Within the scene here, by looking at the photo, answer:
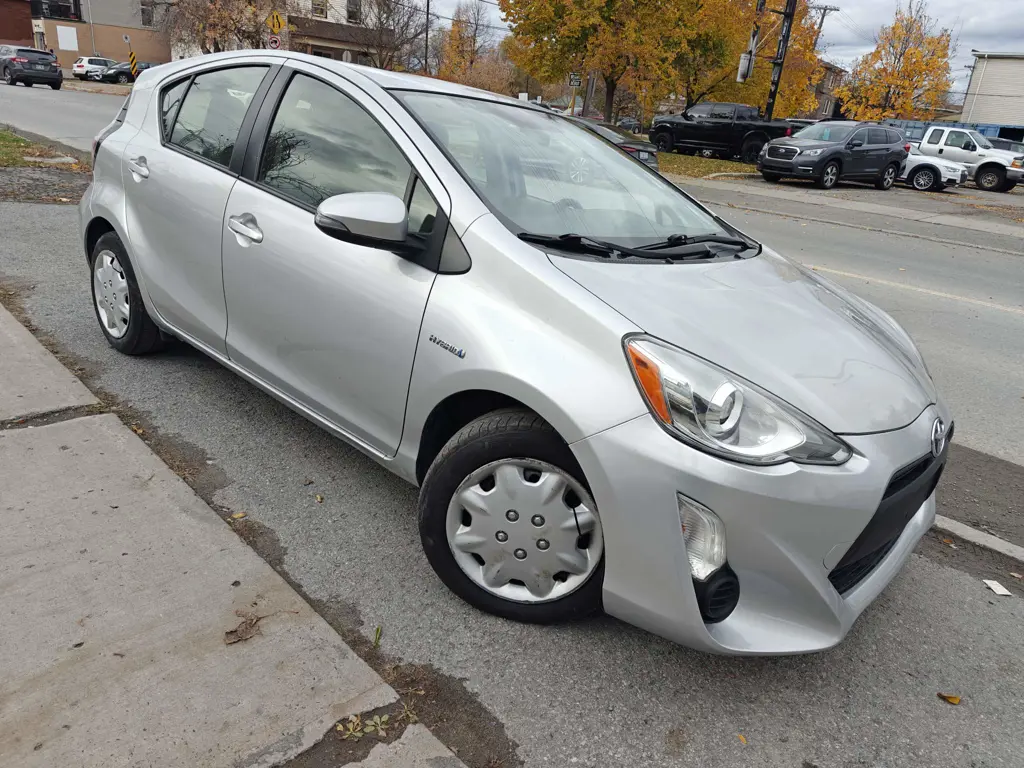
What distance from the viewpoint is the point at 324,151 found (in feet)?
10.0

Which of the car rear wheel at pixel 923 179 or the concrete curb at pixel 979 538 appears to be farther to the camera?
the car rear wheel at pixel 923 179

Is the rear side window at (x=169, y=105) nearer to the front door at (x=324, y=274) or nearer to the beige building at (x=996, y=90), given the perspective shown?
the front door at (x=324, y=274)

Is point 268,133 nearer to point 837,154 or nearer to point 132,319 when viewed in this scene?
point 132,319

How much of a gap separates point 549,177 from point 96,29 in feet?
225

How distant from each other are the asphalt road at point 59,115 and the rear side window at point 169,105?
35.2 feet

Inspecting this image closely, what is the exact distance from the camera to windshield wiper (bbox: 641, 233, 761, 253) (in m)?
2.90

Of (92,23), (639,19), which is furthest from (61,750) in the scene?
(92,23)

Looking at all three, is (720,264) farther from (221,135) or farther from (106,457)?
(106,457)

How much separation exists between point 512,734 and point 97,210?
11.4 ft

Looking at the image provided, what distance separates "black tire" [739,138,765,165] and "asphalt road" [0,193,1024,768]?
21.8 metres

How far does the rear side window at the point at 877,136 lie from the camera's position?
20281mm

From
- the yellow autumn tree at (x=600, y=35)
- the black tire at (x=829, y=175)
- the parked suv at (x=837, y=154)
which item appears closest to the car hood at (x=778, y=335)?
the parked suv at (x=837, y=154)

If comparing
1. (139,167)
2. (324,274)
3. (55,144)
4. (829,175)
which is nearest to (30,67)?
(55,144)

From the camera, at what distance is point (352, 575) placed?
270 cm
